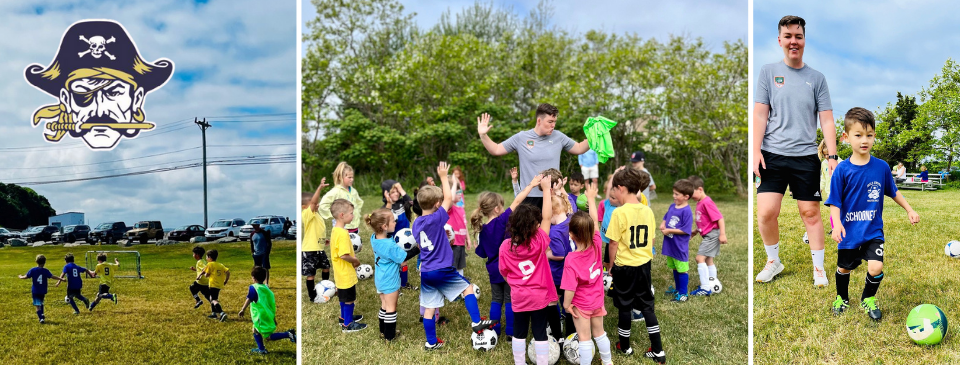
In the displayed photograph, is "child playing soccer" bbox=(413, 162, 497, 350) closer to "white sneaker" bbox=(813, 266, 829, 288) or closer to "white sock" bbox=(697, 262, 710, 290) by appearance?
"white sock" bbox=(697, 262, 710, 290)

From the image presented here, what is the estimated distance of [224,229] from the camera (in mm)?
4859

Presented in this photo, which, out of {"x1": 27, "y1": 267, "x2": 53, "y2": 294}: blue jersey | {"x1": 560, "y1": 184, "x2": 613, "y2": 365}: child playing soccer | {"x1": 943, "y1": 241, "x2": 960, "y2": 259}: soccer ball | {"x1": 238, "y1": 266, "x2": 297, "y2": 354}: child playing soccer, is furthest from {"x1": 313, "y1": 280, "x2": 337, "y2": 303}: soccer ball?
{"x1": 943, "y1": 241, "x2": 960, "y2": 259}: soccer ball

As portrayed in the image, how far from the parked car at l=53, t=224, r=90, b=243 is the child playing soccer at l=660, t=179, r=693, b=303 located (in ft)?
16.2

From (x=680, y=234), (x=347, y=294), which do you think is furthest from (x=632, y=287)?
(x=347, y=294)

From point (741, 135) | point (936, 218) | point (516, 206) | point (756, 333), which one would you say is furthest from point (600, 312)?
point (741, 135)

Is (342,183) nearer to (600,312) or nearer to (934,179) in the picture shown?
(600,312)

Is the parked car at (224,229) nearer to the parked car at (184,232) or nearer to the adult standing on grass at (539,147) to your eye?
the parked car at (184,232)

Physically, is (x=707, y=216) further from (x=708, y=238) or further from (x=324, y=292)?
(x=324, y=292)

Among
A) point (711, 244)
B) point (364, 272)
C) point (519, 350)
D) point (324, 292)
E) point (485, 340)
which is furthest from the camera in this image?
point (364, 272)

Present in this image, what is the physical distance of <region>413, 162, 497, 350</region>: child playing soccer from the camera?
13.6ft

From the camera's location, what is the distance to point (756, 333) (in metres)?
4.20

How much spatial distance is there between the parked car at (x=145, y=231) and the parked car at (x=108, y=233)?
0.06 meters

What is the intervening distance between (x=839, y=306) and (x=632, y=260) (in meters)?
1.74

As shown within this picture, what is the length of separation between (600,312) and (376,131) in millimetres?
13469
